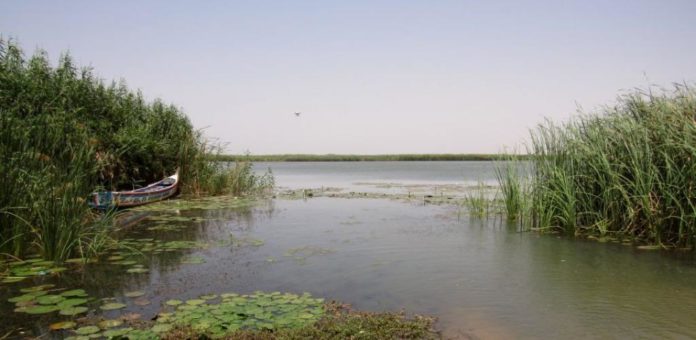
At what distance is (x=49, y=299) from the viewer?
4629 mm

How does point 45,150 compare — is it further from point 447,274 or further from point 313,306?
point 447,274

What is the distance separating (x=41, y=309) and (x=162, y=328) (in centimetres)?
143

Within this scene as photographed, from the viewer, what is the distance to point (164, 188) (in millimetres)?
13797

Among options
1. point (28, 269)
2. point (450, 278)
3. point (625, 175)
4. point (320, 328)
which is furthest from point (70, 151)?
point (625, 175)

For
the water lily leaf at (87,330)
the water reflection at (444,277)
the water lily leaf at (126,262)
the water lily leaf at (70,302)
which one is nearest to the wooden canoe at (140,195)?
the water reflection at (444,277)

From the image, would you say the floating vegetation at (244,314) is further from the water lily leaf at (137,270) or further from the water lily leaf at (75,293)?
the water lily leaf at (137,270)

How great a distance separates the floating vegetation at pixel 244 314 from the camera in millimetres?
3990

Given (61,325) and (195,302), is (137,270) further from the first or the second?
(61,325)

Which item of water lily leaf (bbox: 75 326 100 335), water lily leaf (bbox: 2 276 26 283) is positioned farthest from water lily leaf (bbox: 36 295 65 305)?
water lily leaf (bbox: 75 326 100 335)

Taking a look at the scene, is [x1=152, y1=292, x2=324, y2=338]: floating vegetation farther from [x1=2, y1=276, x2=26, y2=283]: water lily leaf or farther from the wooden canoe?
the wooden canoe

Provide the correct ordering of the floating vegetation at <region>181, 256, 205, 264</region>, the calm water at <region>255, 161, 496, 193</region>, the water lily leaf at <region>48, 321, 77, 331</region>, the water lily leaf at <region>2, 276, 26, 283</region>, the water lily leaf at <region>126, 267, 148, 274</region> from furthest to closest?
the calm water at <region>255, 161, 496, 193</region> < the floating vegetation at <region>181, 256, 205, 264</region> < the water lily leaf at <region>126, 267, 148, 274</region> < the water lily leaf at <region>2, 276, 26, 283</region> < the water lily leaf at <region>48, 321, 77, 331</region>

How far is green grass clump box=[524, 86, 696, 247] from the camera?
23.1 feet

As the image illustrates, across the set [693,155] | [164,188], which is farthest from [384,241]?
[164,188]

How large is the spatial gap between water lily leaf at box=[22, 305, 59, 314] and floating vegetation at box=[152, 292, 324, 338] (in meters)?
1.09
